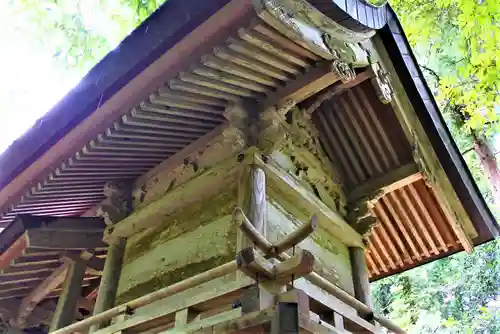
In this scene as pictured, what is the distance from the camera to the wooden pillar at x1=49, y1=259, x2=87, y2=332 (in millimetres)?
4586

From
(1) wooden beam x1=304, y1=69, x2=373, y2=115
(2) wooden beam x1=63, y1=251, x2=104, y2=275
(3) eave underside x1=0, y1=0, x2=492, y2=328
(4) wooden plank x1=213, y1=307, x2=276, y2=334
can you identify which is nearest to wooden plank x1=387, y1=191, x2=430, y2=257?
(3) eave underside x1=0, y1=0, x2=492, y2=328

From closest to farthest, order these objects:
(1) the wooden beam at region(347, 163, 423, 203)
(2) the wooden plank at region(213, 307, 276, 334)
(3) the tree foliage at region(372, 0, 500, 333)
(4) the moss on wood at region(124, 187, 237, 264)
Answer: (2) the wooden plank at region(213, 307, 276, 334) → (4) the moss on wood at region(124, 187, 237, 264) → (1) the wooden beam at region(347, 163, 423, 203) → (3) the tree foliage at region(372, 0, 500, 333)

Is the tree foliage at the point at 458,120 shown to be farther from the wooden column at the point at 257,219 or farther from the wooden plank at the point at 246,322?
the wooden plank at the point at 246,322

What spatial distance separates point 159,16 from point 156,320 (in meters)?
2.16

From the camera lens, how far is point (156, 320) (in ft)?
11.0

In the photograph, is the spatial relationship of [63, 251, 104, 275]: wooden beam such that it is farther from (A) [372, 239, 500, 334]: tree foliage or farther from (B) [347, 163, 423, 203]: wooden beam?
(A) [372, 239, 500, 334]: tree foliage

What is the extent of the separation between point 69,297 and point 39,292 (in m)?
1.29

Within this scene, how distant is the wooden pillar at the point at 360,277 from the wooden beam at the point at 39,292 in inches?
123

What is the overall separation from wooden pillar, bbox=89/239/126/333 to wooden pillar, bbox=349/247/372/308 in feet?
7.48

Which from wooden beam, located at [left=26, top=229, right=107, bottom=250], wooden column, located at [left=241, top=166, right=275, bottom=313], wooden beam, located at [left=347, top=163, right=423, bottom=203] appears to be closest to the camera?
wooden column, located at [left=241, top=166, right=275, bottom=313]

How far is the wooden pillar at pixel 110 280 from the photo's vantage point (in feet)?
13.6

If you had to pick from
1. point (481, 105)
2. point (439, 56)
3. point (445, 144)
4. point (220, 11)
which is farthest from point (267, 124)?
point (439, 56)

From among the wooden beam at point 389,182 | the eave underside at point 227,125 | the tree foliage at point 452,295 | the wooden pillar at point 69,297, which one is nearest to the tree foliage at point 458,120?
the tree foliage at point 452,295

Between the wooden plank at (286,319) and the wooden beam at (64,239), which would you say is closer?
the wooden plank at (286,319)
